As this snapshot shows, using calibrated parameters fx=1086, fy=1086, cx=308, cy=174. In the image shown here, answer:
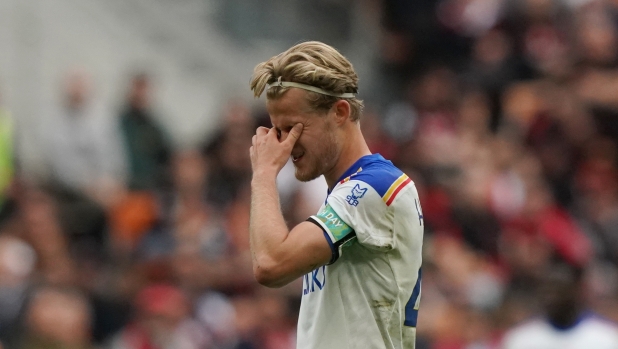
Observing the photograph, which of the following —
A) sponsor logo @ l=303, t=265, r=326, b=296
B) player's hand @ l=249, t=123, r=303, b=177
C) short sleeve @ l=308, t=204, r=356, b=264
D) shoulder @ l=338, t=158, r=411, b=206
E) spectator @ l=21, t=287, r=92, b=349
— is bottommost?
spectator @ l=21, t=287, r=92, b=349

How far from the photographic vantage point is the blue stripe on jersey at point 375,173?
405cm

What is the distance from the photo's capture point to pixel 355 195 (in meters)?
4.01

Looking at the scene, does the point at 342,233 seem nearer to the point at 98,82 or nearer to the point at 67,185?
Answer: the point at 67,185

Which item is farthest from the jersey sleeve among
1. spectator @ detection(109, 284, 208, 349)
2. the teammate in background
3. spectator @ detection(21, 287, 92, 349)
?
spectator @ detection(109, 284, 208, 349)

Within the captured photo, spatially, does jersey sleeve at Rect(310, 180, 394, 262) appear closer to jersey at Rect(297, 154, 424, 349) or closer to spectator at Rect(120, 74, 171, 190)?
jersey at Rect(297, 154, 424, 349)

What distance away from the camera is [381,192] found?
4.03m

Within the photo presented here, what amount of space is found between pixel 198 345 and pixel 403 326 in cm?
497

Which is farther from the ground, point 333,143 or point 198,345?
point 333,143

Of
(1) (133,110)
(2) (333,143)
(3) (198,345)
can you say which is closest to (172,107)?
(1) (133,110)

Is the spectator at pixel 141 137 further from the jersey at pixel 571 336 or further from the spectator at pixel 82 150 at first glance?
the jersey at pixel 571 336

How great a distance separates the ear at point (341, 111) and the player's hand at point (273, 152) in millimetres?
152

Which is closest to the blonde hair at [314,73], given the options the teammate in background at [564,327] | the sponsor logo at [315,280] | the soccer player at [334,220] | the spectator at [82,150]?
the soccer player at [334,220]

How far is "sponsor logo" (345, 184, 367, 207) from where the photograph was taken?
400cm

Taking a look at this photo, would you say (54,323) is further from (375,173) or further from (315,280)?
(375,173)
